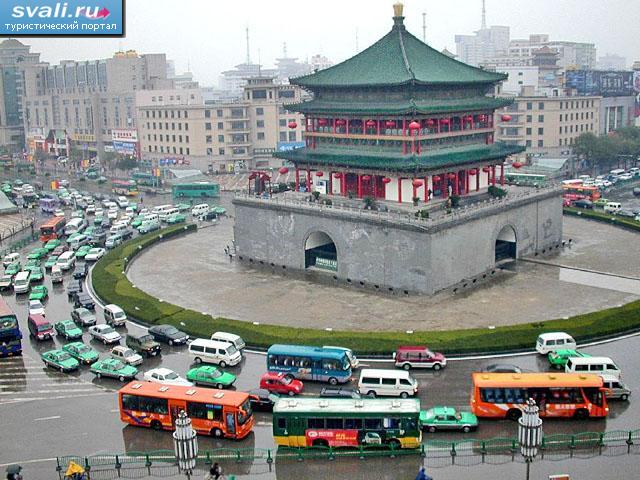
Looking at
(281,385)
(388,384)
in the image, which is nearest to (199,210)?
(281,385)

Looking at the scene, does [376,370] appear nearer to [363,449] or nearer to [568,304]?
[363,449]

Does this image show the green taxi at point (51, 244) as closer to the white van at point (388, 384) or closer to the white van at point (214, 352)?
the white van at point (214, 352)

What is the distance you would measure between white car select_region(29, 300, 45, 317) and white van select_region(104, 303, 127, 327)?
4.44 meters

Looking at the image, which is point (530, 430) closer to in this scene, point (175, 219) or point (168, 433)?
point (168, 433)

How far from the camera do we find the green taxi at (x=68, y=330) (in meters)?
49.8

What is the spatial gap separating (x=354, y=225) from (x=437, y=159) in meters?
9.17

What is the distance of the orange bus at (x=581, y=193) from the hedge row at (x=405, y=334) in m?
43.2

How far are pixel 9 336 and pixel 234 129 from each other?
80475 millimetres

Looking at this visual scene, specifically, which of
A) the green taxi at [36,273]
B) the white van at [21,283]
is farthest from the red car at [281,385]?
the green taxi at [36,273]

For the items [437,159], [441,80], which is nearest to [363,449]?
[437,159]

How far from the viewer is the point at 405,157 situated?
62.6 metres

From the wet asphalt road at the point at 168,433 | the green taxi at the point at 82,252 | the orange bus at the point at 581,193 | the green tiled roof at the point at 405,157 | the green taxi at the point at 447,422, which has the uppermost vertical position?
the green tiled roof at the point at 405,157

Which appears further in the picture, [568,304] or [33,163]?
[33,163]

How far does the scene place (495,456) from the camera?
32.4m
